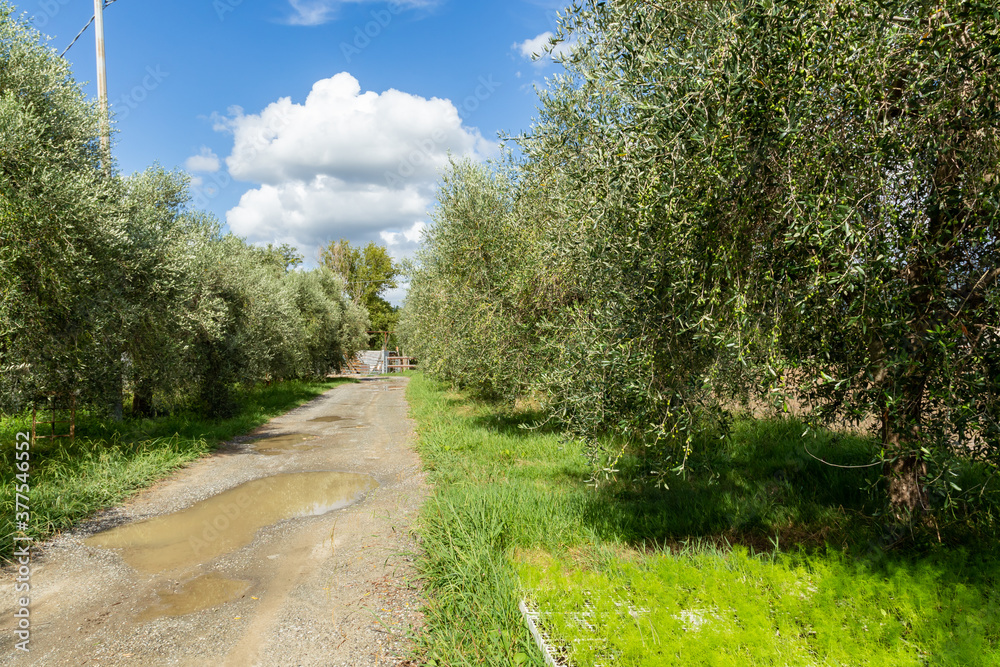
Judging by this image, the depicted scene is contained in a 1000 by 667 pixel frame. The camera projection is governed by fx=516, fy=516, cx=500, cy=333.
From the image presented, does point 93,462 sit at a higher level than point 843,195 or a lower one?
lower

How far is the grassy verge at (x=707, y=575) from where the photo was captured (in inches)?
159

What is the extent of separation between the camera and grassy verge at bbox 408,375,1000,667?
404 cm

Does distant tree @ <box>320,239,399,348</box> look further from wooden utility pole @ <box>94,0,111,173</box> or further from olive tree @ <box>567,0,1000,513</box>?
olive tree @ <box>567,0,1000,513</box>

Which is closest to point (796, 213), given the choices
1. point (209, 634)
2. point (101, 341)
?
point (209, 634)

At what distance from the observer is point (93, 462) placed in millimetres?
9617

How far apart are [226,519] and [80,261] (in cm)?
555

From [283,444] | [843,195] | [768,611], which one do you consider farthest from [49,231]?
[768,611]

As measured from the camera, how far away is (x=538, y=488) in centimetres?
777

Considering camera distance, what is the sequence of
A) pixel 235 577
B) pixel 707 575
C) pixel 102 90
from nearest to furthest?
pixel 707 575, pixel 235 577, pixel 102 90

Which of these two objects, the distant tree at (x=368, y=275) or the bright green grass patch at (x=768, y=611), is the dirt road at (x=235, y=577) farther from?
the distant tree at (x=368, y=275)

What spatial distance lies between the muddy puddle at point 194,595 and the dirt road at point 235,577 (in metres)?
0.02

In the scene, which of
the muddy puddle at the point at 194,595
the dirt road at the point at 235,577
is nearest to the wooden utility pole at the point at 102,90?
the dirt road at the point at 235,577

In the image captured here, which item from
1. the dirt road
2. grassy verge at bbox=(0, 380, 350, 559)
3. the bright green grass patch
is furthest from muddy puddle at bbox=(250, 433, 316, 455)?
the bright green grass patch

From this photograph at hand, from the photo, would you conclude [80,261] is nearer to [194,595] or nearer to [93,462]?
[93,462]
